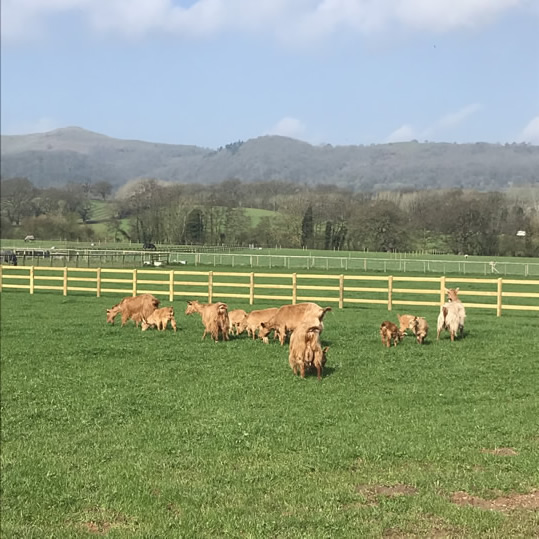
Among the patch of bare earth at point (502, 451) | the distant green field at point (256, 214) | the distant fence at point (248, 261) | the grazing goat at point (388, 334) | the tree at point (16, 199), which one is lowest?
the patch of bare earth at point (502, 451)

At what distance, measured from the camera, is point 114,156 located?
17.7 metres

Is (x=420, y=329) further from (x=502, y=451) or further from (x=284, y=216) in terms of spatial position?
(x=502, y=451)

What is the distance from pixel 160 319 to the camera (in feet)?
52.6

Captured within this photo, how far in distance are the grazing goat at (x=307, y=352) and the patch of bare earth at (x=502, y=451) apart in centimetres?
405

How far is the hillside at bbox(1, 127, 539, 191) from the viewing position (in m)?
6.92

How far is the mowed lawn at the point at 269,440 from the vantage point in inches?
213

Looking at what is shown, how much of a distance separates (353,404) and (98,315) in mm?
12769

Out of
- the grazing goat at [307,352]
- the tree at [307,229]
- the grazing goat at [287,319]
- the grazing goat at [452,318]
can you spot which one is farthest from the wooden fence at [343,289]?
the tree at [307,229]

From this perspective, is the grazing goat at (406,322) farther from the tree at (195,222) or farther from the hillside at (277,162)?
the tree at (195,222)

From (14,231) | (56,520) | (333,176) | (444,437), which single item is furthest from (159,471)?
(14,231)

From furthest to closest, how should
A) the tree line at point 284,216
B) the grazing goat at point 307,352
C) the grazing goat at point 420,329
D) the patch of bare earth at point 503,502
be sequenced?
the grazing goat at point 420,329
the grazing goat at point 307,352
the tree line at point 284,216
the patch of bare earth at point 503,502

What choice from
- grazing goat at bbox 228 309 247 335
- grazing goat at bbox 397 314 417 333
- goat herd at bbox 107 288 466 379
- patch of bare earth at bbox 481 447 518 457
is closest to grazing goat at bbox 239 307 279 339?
goat herd at bbox 107 288 466 379

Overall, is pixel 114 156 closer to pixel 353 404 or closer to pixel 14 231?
pixel 14 231

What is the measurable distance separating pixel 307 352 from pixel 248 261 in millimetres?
7286
